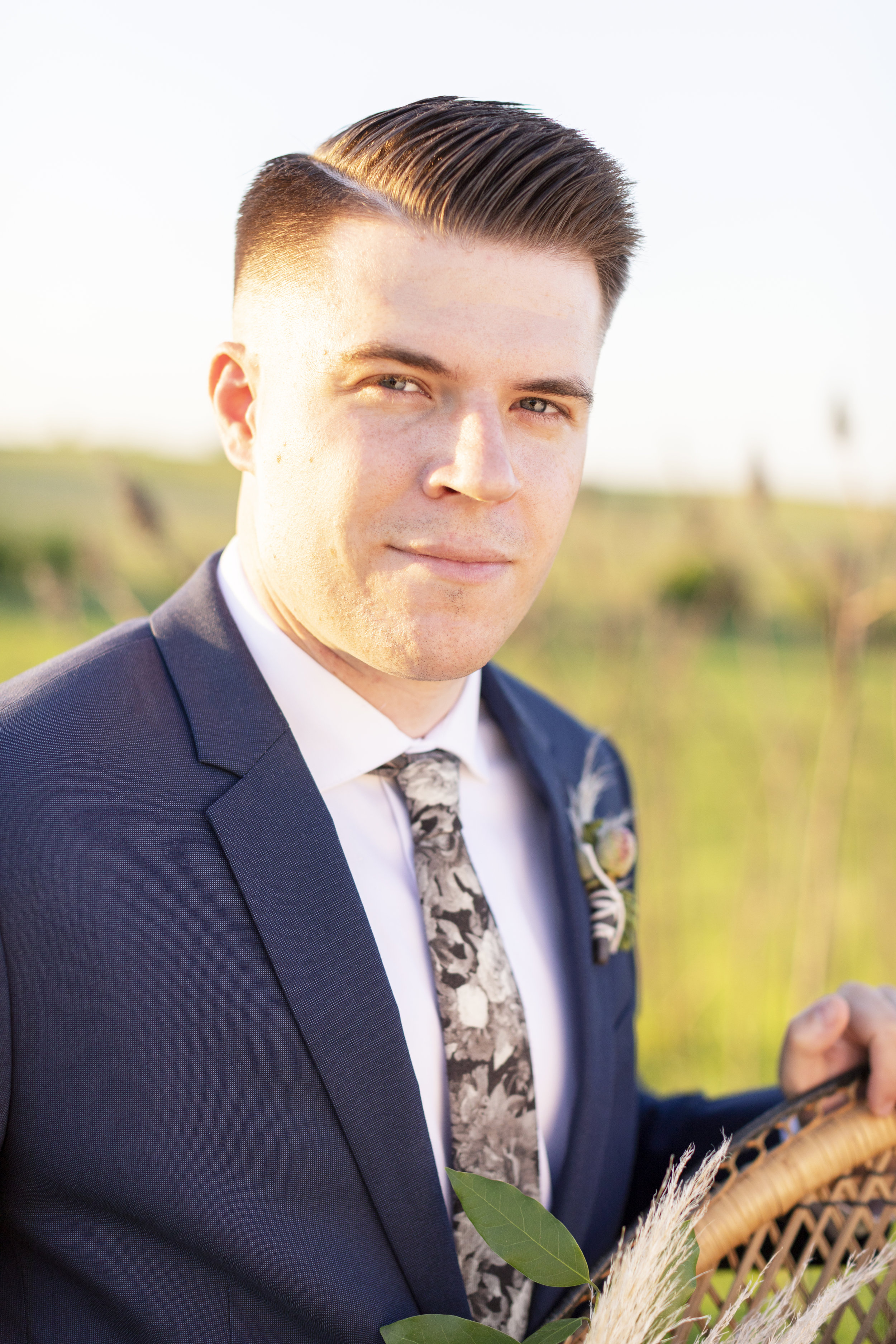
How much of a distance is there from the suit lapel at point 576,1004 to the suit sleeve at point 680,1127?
328 millimetres

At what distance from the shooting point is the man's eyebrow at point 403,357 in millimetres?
1520

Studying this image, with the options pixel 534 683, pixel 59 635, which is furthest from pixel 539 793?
pixel 534 683

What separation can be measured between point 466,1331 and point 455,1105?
372mm

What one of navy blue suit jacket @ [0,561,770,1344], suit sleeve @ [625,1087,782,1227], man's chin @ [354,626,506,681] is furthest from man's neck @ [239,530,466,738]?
suit sleeve @ [625,1087,782,1227]

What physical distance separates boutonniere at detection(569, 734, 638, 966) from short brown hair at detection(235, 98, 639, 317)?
109cm

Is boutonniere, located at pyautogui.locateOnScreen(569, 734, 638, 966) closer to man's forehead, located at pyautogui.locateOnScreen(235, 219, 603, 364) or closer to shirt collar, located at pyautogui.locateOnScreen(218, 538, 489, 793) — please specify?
shirt collar, located at pyautogui.locateOnScreen(218, 538, 489, 793)

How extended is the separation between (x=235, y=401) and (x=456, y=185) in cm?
54

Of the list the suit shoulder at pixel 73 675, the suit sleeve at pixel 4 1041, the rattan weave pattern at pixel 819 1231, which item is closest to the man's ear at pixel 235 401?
the suit shoulder at pixel 73 675

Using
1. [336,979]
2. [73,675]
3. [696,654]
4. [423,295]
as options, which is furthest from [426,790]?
[696,654]

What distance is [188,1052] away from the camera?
4.71 feet

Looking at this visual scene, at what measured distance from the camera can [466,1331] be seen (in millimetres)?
1334

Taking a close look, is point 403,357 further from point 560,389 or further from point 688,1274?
point 688,1274

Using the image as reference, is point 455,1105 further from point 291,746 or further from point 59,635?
point 59,635

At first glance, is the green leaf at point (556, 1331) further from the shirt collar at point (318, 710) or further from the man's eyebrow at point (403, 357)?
the man's eyebrow at point (403, 357)
